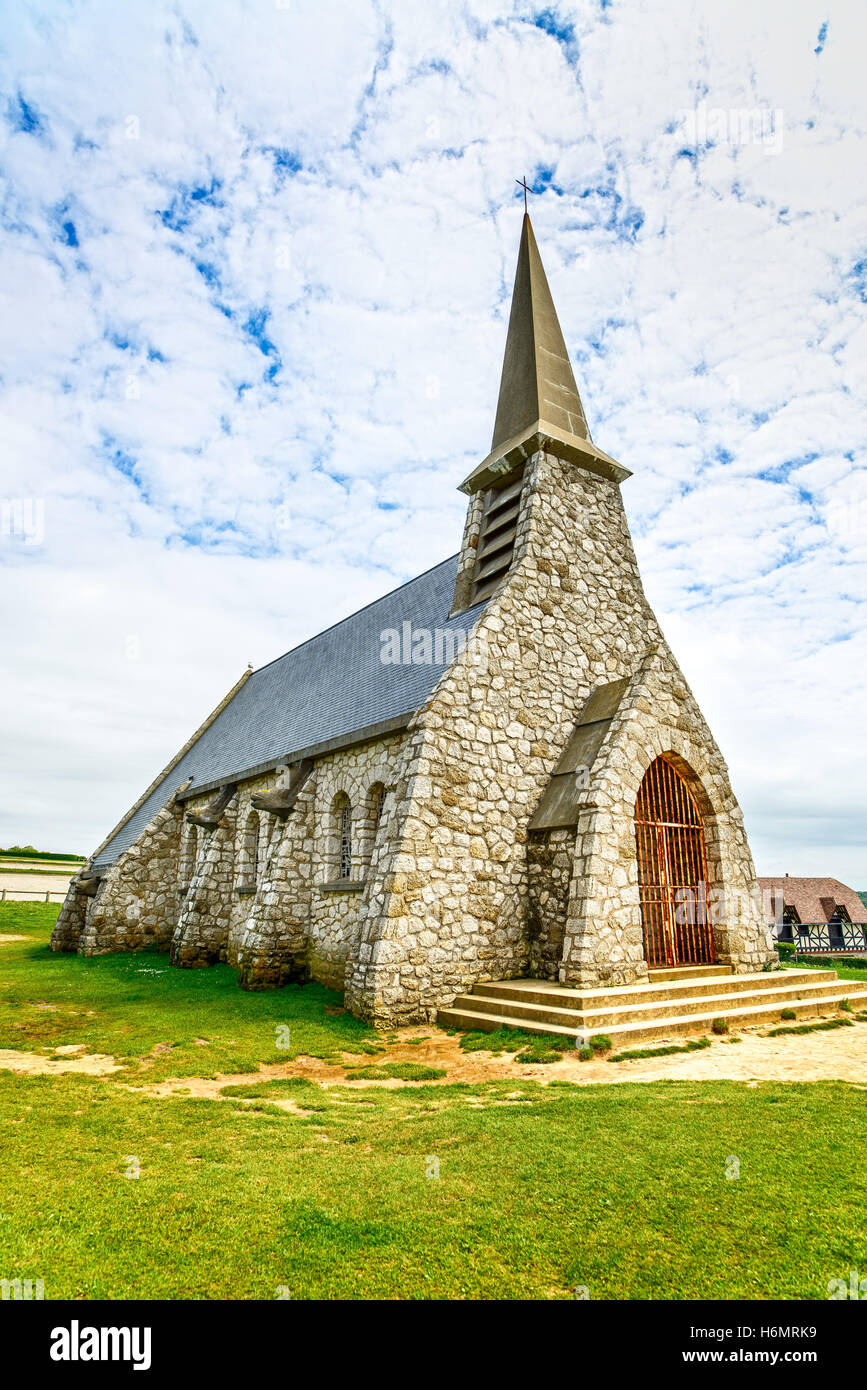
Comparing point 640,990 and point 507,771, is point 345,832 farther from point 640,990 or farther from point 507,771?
point 640,990

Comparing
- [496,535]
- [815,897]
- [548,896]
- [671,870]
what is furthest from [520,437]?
[815,897]

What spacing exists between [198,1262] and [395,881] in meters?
7.20

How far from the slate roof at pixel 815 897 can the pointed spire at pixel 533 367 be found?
3104 cm

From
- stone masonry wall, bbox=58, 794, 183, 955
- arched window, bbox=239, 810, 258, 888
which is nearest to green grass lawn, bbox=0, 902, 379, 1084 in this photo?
arched window, bbox=239, 810, 258, 888

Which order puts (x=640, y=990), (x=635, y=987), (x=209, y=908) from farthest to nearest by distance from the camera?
(x=209, y=908)
(x=635, y=987)
(x=640, y=990)

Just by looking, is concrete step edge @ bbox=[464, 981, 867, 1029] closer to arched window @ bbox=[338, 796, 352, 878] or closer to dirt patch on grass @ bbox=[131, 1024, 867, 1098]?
dirt patch on grass @ bbox=[131, 1024, 867, 1098]

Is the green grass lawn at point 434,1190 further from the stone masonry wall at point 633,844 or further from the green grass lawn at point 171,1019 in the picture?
the stone masonry wall at point 633,844

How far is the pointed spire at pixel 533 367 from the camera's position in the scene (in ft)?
52.9

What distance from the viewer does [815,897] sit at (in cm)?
4147

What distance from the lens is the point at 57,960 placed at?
1973 centimetres

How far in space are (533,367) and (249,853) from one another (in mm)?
13160

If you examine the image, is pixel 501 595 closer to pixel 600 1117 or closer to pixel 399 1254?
pixel 600 1117

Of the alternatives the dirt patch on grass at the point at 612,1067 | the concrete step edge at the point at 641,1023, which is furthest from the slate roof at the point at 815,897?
the dirt patch on grass at the point at 612,1067
